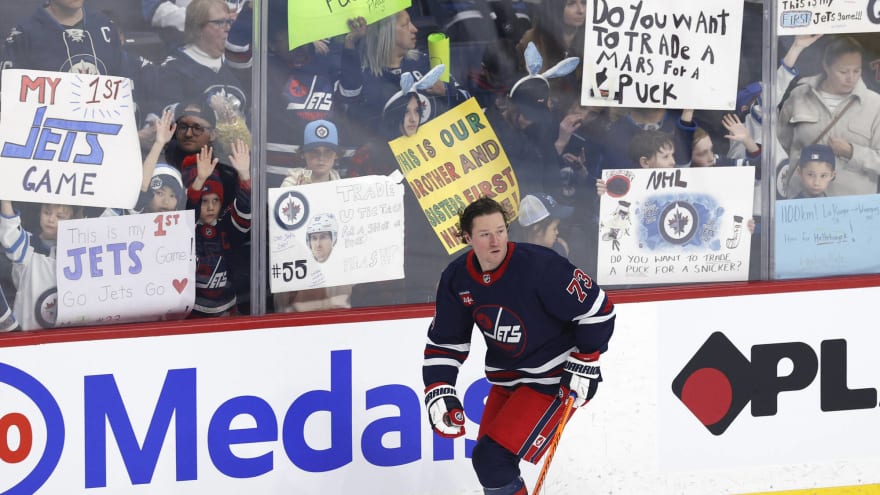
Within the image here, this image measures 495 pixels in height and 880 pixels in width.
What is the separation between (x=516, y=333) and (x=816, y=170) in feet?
5.49

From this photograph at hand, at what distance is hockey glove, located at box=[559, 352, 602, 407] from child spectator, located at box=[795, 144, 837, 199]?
1488 millimetres

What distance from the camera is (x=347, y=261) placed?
3.97m

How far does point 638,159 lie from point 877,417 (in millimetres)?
1321

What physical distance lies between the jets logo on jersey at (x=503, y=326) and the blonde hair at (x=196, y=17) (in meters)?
1.30

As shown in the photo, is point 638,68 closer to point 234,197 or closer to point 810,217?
point 810,217

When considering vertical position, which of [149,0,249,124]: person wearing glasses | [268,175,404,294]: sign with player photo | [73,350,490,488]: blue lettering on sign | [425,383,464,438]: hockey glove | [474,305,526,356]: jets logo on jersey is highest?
[149,0,249,124]: person wearing glasses

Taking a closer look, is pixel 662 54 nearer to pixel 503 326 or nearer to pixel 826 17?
pixel 826 17

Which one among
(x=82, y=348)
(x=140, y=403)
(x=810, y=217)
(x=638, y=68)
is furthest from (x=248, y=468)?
(x=810, y=217)

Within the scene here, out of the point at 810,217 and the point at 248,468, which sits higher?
the point at 810,217

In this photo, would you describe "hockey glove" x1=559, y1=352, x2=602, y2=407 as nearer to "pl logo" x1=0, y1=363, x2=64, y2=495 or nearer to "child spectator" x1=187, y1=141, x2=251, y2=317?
"child spectator" x1=187, y1=141, x2=251, y2=317

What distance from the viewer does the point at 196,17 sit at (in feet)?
12.1

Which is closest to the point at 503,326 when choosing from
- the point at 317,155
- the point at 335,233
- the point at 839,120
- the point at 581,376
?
the point at 581,376

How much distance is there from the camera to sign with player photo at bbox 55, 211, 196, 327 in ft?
12.0

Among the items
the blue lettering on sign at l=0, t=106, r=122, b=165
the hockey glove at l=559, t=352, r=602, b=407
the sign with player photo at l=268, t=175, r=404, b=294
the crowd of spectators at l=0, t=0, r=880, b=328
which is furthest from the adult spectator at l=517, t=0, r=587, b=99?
the blue lettering on sign at l=0, t=106, r=122, b=165
